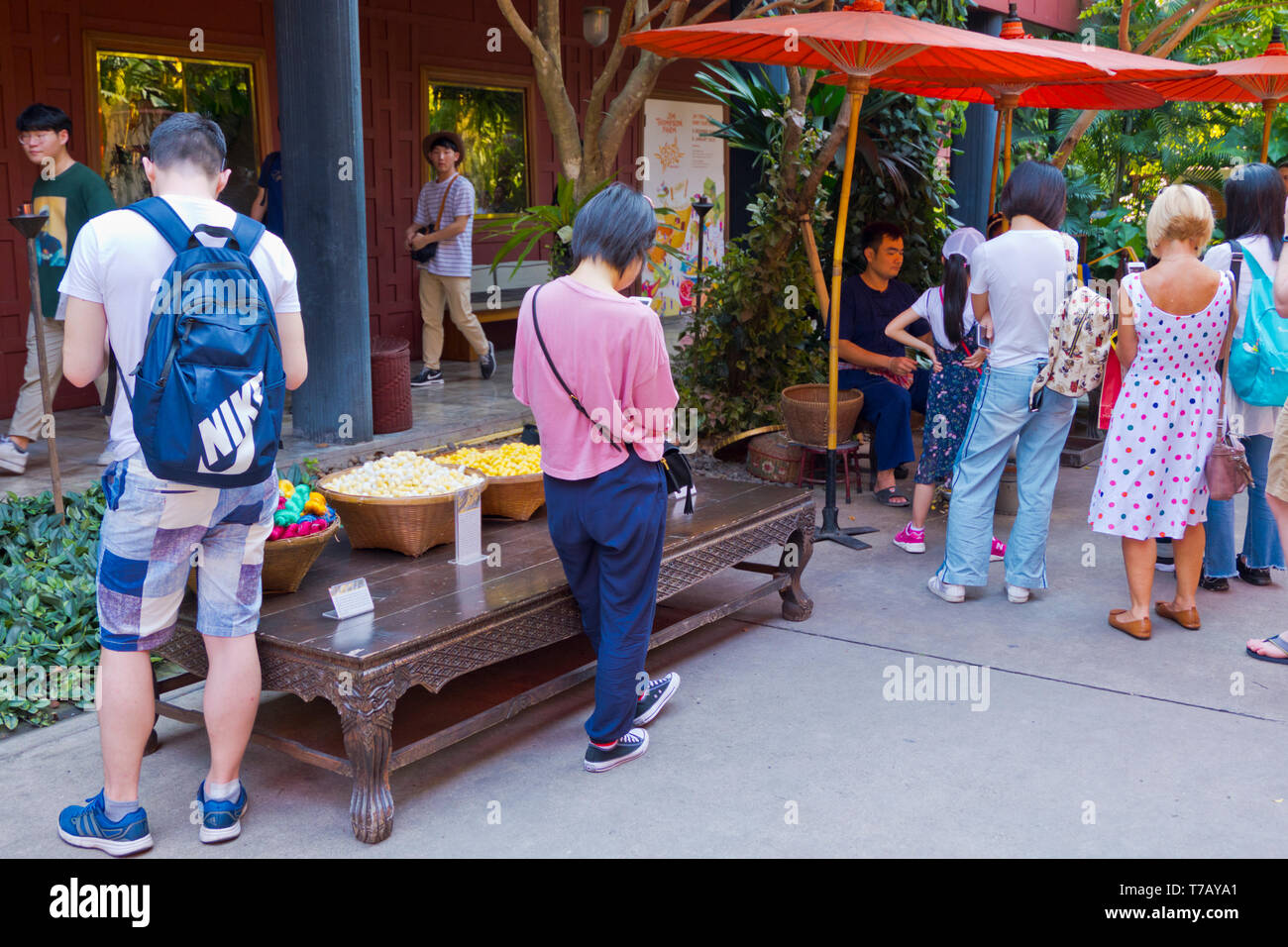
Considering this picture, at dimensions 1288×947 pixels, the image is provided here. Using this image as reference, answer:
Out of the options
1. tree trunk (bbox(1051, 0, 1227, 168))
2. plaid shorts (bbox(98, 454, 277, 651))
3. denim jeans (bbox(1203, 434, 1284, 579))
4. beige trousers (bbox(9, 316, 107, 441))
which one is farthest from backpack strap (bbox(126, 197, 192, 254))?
tree trunk (bbox(1051, 0, 1227, 168))

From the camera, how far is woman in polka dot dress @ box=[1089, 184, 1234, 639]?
478 cm

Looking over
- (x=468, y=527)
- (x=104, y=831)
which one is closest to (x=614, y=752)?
(x=468, y=527)

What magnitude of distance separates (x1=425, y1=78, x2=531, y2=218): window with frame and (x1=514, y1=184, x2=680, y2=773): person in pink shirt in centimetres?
770

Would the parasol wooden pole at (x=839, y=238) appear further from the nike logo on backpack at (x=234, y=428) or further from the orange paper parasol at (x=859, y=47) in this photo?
the nike logo on backpack at (x=234, y=428)

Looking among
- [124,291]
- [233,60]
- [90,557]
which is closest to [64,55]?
[233,60]

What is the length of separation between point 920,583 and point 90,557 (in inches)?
148

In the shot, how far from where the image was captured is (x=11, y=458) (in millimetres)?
6543

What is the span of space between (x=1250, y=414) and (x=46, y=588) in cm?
509

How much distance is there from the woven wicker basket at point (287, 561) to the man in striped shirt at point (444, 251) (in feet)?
19.7

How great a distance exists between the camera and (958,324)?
6.12m

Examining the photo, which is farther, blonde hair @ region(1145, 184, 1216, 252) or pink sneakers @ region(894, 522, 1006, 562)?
pink sneakers @ region(894, 522, 1006, 562)

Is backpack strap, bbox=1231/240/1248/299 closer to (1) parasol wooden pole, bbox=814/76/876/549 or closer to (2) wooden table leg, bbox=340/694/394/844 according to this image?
(1) parasol wooden pole, bbox=814/76/876/549


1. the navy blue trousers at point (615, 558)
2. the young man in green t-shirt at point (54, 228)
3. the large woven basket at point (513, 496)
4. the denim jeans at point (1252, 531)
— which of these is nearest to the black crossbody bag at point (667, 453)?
the navy blue trousers at point (615, 558)

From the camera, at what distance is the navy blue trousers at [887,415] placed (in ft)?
23.7
